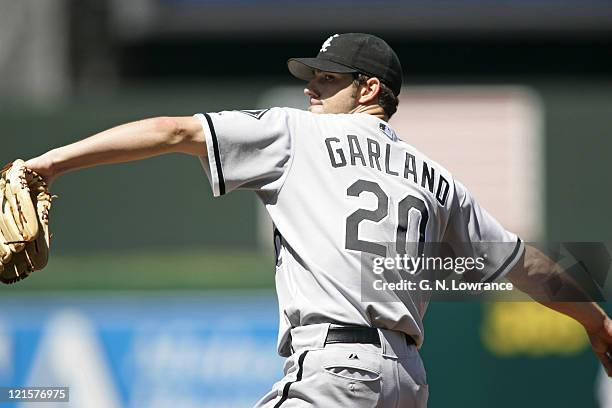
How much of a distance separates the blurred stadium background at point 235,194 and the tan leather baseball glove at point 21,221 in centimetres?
305

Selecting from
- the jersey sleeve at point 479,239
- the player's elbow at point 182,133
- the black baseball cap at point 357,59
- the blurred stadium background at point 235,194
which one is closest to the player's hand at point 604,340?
the jersey sleeve at point 479,239

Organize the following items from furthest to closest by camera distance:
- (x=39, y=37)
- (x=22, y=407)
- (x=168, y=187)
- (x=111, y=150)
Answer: (x=39, y=37)
(x=168, y=187)
(x=22, y=407)
(x=111, y=150)

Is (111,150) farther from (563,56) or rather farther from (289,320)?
(563,56)

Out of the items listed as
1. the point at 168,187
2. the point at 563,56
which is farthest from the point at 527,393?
the point at 563,56

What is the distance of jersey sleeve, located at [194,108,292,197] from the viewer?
3900 millimetres

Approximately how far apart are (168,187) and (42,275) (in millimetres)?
2936

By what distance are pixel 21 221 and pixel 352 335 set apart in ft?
3.58

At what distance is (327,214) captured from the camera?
12.9 feet

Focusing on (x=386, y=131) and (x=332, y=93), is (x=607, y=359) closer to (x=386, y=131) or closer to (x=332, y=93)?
(x=386, y=131)

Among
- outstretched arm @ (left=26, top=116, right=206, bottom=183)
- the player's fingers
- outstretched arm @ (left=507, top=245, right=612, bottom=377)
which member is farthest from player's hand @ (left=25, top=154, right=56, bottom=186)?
the player's fingers

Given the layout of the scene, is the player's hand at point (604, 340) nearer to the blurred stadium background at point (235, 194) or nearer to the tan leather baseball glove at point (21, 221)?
the tan leather baseball glove at point (21, 221)

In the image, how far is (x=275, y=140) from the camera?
3.96 meters

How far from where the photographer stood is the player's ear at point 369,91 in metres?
4.23

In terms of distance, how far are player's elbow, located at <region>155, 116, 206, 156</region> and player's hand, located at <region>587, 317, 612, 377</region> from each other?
1628mm
